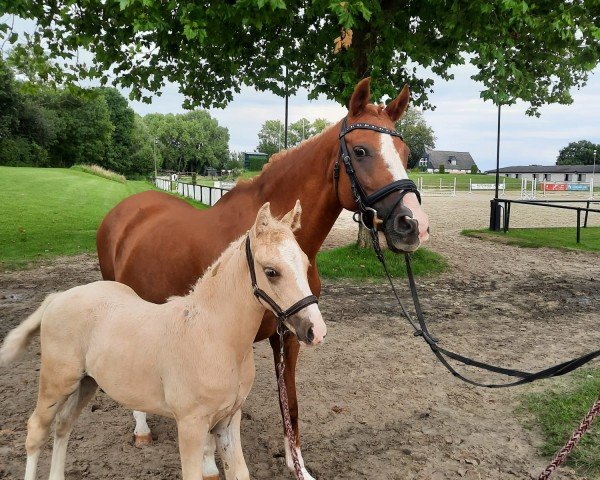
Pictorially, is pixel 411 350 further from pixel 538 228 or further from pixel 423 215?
pixel 538 228

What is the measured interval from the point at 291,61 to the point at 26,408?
8918 mm

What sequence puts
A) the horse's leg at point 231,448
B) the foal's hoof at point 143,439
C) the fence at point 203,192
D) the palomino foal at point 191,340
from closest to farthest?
the palomino foal at point 191,340 → the horse's leg at point 231,448 → the foal's hoof at point 143,439 → the fence at point 203,192

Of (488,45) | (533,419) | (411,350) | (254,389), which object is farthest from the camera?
(488,45)

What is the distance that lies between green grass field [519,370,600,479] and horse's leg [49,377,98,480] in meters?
3.49

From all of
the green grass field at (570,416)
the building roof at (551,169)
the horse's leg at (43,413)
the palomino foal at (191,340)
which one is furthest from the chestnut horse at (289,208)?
the building roof at (551,169)

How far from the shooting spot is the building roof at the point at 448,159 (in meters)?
110

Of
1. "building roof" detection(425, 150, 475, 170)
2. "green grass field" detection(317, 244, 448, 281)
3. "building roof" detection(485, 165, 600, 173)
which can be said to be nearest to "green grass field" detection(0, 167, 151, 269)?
"green grass field" detection(317, 244, 448, 281)

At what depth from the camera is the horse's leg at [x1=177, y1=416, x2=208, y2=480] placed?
7.47 feet

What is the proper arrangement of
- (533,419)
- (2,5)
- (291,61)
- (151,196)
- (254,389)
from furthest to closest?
(291,61) < (2,5) < (254,389) < (151,196) < (533,419)

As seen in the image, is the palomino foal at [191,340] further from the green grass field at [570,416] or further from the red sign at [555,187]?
the red sign at [555,187]

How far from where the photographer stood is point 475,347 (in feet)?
20.5

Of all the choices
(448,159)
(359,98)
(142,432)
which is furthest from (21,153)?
(448,159)

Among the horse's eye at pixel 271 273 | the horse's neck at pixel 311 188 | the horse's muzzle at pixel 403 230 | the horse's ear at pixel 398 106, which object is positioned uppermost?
the horse's ear at pixel 398 106

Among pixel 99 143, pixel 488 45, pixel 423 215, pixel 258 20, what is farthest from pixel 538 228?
pixel 99 143
